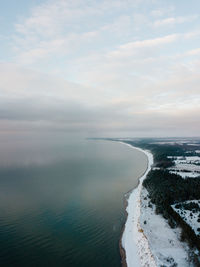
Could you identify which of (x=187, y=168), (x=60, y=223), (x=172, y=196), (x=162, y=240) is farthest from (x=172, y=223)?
(x=187, y=168)

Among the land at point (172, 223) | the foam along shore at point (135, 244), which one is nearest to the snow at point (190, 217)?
the land at point (172, 223)

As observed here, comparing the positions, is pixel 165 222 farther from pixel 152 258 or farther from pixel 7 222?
pixel 7 222

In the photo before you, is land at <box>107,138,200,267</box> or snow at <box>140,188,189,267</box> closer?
snow at <box>140,188,189,267</box>

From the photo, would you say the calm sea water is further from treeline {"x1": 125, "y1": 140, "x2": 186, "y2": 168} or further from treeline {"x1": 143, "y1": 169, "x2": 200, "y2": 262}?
treeline {"x1": 125, "y1": 140, "x2": 186, "y2": 168}

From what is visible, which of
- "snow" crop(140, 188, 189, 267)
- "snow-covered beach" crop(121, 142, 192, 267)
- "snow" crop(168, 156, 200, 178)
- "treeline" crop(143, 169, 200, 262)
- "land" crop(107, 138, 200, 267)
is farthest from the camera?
"snow" crop(168, 156, 200, 178)

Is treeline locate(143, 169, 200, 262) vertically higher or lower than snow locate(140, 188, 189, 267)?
higher

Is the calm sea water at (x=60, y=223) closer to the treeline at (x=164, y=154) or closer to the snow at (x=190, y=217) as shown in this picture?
the snow at (x=190, y=217)

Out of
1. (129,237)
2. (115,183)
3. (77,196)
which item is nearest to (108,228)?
(129,237)

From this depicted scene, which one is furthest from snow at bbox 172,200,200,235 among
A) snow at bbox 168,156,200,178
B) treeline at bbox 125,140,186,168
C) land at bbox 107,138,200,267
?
treeline at bbox 125,140,186,168
